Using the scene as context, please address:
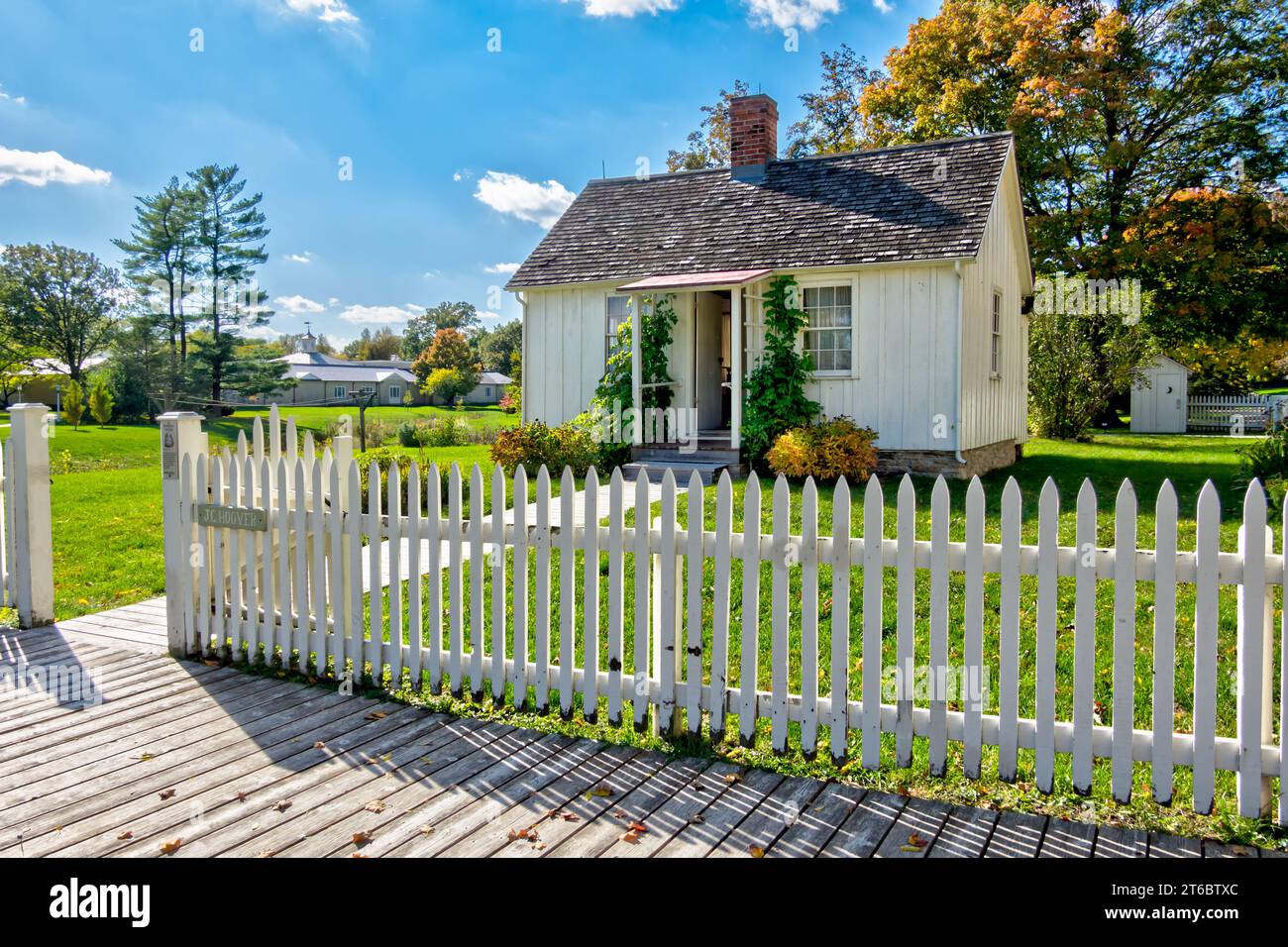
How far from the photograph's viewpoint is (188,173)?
44.8 meters

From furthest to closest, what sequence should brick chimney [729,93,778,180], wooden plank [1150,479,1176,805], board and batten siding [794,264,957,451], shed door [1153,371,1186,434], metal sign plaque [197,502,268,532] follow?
shed door [1153,371,1186,434], brick chimney [729,93,778,180], board and batten siding [794,264,957,451], metal sign plaque [197,502,268,532], wooden plank [1150,479,1176,805]

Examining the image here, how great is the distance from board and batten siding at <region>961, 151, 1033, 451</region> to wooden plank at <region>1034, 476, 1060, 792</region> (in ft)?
34.0

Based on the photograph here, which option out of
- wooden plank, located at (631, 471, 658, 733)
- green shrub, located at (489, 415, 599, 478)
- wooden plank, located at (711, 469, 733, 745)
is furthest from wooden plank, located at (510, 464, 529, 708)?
green shrub, located at (489, 415, 599, 478)

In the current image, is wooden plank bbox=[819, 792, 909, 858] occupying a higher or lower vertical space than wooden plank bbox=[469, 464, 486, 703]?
lower

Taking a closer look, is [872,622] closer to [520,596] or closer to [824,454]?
[520,596]

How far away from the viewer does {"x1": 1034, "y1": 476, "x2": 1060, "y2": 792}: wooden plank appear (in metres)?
3.33

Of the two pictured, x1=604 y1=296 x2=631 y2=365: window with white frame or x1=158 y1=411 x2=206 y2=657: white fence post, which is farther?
x1=604 y1=296 x2=631 y2=365: window with white frame

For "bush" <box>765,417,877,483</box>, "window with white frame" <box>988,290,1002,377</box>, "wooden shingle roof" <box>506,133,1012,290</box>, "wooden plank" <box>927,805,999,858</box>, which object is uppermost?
"wooden shingle roof" <box>506,133,1012,290</box>

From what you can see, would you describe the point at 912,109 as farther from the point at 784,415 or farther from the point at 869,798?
the point at 869,798

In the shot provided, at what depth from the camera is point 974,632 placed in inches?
136

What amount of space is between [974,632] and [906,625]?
0.85 feet

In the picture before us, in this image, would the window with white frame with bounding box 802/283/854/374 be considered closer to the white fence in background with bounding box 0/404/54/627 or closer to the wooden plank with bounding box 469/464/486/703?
the wooden plank with bounding box 469/464/486/703

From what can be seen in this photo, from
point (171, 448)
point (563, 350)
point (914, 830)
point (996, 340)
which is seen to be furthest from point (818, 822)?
point (996, 340)
